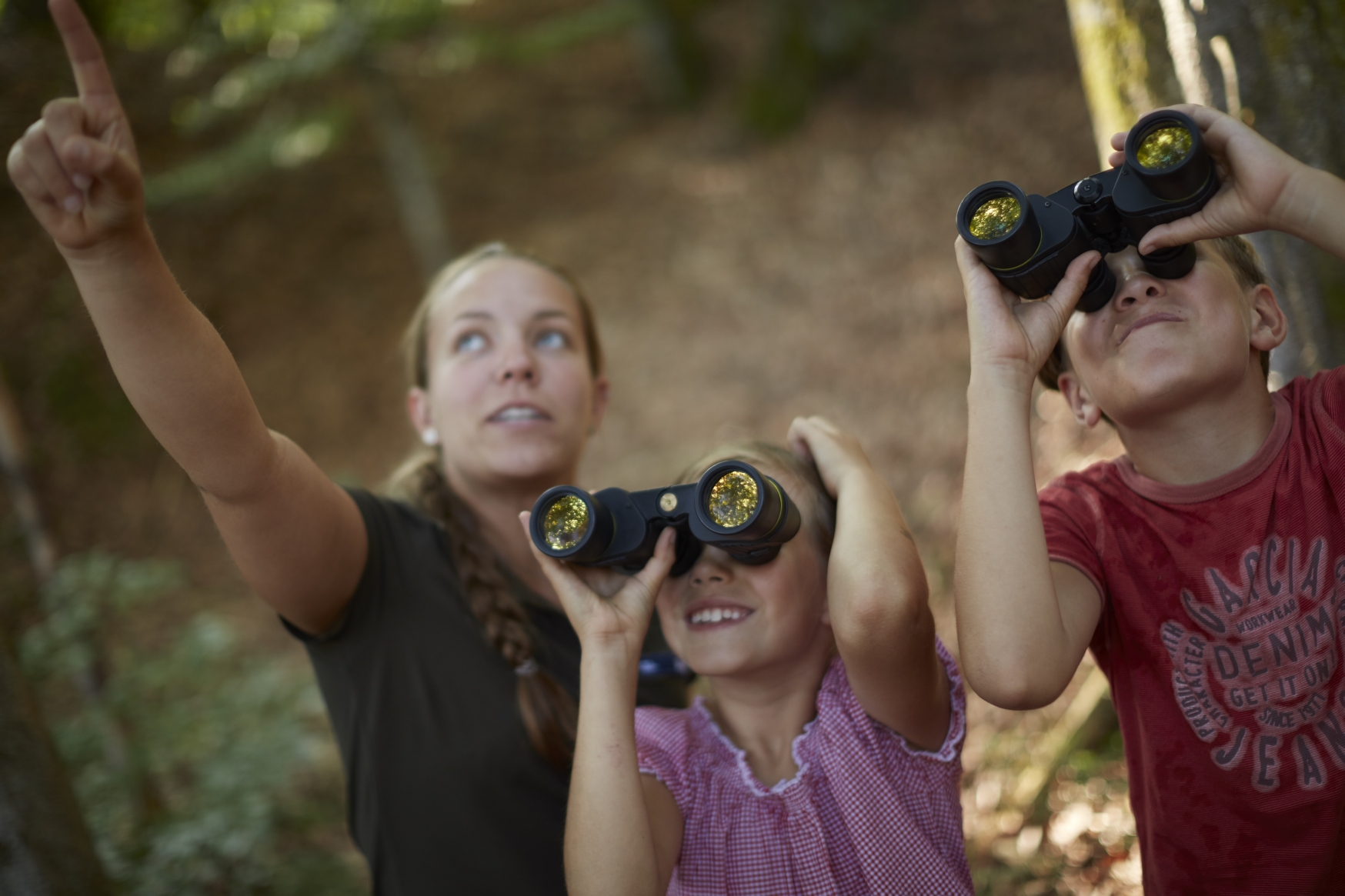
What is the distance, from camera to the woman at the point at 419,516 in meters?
1.22

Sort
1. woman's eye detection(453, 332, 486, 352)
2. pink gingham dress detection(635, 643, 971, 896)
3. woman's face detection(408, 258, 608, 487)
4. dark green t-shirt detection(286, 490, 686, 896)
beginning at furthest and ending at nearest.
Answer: woman's eye detection(453, 332, 486, 352), woman's face detection(408, 258, 608, 487), dark green t-shirt detection(286, 490, 686, 896), pink gingham dress detection(635, 643, 971, 896)

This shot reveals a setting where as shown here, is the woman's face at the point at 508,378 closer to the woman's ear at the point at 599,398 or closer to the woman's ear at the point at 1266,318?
the woman's ear at the point at 599,398

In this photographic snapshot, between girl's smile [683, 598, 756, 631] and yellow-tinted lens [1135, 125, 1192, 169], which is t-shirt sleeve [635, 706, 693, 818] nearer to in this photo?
girl's smile [683, 598, 756, 631]

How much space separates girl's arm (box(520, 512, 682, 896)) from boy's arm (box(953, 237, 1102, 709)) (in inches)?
21.6

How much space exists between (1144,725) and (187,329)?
174cm

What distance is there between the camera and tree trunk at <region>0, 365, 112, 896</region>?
74.9 inches

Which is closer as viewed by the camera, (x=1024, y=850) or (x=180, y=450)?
(x=180, y=450)

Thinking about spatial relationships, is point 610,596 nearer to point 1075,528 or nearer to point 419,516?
point 419,516

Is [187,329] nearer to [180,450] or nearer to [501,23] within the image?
[180,450]

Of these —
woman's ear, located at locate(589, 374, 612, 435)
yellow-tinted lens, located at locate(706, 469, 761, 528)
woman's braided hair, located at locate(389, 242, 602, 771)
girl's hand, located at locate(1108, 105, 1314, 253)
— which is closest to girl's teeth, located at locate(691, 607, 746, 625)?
yellow-tinted lens, located at locate(706, 469, 761, 528)

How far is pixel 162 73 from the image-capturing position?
6.74 metres

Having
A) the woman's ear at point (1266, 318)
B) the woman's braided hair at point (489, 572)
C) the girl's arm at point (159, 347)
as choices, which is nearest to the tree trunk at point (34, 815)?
the girl's arm at point (159, 347)

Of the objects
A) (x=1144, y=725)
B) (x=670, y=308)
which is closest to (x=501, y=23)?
(x=670, y=308)

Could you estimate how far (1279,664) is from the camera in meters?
1.47
